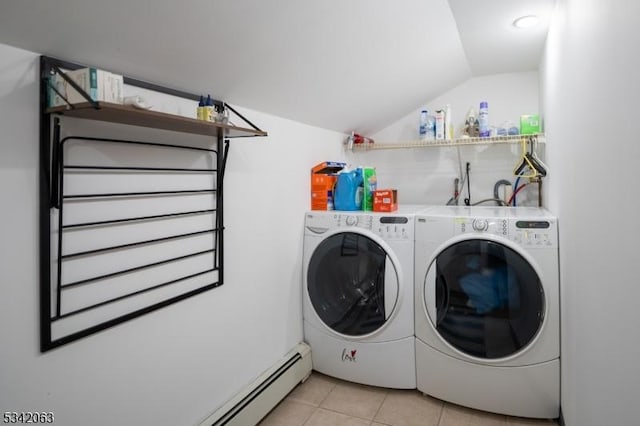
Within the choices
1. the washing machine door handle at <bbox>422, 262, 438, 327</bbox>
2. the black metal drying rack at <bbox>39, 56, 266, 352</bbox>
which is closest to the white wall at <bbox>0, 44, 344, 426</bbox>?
the black metal drying rack at <bbox>39, 56, 266, 352</bbox>

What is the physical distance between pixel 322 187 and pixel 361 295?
70 cm

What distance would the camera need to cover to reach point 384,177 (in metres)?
3.11

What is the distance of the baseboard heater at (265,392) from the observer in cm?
160

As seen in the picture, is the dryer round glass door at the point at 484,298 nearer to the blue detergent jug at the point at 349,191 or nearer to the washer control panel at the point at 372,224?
the washer control panel at the point at 372,224

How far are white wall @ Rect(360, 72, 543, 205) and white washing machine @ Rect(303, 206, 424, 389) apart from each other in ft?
3.35

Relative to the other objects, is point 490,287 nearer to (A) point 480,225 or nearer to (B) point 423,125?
(A) point 480,225

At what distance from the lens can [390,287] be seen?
196 cm

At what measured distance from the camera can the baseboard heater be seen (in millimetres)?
1604

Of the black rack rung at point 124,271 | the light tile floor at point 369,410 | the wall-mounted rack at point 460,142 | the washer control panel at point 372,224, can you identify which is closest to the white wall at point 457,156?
the wall-mounted rack at point 460,142

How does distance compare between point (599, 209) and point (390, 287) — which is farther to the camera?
point (390, 287)

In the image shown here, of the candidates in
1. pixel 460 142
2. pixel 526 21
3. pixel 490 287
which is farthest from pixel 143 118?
pixel 460 142

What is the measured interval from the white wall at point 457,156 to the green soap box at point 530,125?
28cm

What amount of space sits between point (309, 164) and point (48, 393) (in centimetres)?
168

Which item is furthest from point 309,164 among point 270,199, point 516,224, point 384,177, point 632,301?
point 632,301
